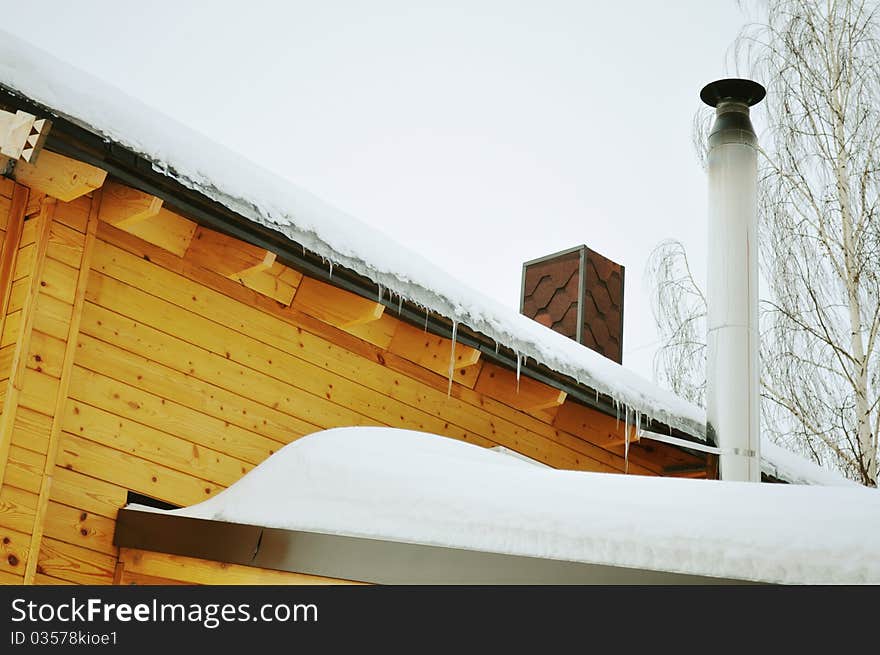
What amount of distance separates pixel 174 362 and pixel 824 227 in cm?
702

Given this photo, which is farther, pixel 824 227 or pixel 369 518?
pixel 824 227

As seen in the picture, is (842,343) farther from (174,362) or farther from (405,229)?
(405,229)

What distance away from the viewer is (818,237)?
9.16m

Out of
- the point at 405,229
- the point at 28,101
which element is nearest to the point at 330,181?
the point at 405,229

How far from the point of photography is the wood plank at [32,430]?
11.6 feet

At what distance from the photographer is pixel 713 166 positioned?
5754 mm

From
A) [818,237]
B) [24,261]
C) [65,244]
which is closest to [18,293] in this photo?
[24,261]

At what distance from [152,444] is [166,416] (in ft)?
0.45

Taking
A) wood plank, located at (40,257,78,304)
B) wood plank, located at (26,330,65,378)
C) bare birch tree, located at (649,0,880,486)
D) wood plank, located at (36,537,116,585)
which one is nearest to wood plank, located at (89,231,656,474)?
wood plank, located at (40,257,78,304)

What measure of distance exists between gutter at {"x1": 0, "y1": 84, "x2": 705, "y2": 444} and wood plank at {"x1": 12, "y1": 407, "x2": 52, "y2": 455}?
949 millimetres

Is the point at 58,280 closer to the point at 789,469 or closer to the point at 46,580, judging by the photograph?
the point at 46,580

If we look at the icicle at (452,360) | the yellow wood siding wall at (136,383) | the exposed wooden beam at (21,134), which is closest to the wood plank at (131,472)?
the yellow wood siding wall at (136,383)

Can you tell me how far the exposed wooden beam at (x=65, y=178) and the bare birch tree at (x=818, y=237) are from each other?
709 centimetres
